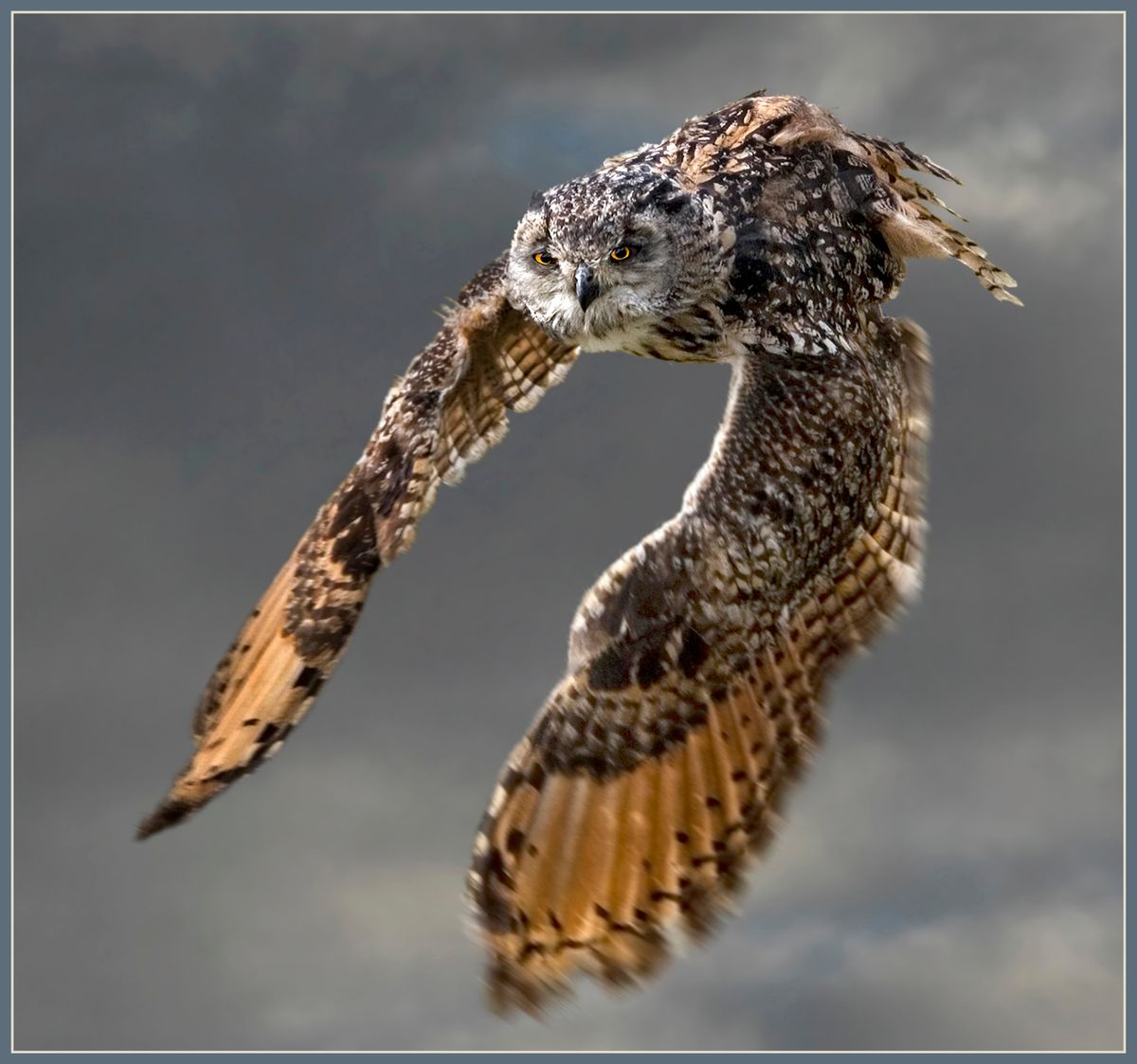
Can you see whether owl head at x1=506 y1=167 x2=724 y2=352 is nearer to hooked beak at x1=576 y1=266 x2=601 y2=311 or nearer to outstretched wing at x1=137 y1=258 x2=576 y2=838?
hooked beak at x1=576 y1=266 x2=601 y2=311

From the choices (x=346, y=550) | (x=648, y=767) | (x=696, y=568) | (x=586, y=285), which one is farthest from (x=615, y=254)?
(x=648, y=767)

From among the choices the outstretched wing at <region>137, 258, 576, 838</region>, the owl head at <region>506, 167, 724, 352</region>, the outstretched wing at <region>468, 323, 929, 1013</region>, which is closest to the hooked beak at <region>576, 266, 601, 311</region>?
the owl head at <region>506, 167, 724, 352</region>

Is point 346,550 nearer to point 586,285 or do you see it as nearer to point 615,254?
point 586,285

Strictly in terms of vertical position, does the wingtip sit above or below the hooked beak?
below

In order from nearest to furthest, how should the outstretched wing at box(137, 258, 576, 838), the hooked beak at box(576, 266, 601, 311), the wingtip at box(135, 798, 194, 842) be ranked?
the hooked beak at box(576, 266, 601, 311), the wingtip at box(135, 798, 194, 842), the outstretched wing at box(137, 258, 576, 838)

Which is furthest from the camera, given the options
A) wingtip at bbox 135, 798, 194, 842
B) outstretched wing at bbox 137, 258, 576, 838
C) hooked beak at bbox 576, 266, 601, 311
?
outstretched wing at bbox 137, 258, 576, 838

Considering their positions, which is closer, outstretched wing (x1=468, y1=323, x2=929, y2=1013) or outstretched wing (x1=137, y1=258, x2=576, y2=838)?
outstretched wing (x1=468, y1=323, x2=929, y2=1013)

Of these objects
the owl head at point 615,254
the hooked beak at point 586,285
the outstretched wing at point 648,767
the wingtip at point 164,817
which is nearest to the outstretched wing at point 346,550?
the wingtip at point 164,817

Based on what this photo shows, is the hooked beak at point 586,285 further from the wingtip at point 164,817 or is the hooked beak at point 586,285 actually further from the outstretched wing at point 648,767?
the wingtip at point 164,817

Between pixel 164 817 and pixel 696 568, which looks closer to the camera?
pixel 696 568
